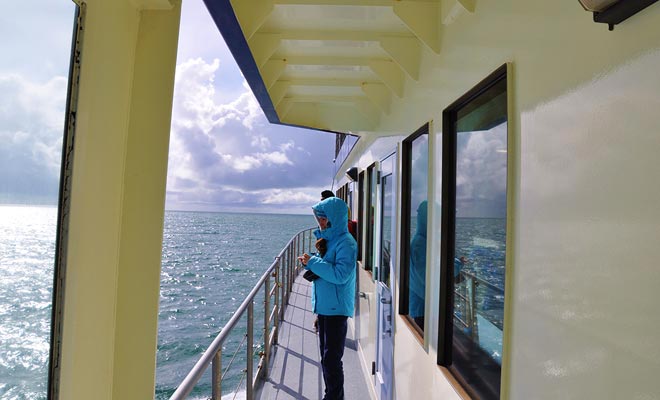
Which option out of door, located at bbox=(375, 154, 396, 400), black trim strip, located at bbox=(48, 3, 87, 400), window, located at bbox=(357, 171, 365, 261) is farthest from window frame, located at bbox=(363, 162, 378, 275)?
black trim strip, located at bbox=(48, 3, 87, 400)

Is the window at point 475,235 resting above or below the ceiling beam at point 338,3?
below

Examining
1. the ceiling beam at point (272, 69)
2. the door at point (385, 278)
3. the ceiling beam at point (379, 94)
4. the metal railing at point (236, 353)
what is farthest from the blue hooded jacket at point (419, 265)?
the ceiling beam at point (272, 69)

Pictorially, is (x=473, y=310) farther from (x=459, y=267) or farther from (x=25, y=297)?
(x=25, y=297)

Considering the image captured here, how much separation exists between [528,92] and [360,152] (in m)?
3.74

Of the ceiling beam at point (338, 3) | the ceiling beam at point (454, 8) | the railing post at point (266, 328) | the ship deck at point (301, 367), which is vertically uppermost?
the ceiling beam at point (338, 3)

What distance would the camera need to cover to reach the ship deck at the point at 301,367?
9.50 feet

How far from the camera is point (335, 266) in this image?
2510mm

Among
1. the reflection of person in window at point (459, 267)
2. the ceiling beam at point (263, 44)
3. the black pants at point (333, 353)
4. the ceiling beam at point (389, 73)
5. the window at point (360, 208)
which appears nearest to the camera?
the reflection of person in window at point (459, 267)

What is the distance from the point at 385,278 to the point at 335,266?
58 cm

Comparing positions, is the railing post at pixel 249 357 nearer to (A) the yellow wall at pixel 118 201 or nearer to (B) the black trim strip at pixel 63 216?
(A) the yellow wall at pixel 118 201

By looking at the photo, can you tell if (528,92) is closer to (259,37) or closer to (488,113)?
(488,113)

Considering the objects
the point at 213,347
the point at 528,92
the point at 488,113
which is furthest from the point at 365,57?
the point at 213,347

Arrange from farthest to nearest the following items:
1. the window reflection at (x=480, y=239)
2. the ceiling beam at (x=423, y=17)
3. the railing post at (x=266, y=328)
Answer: the railing post at (x=266, y=328)
the ceiling beam at (x=423, y=17)
the window reflection at (x=480, y=239)

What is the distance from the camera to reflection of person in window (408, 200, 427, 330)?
1991 millimetres
